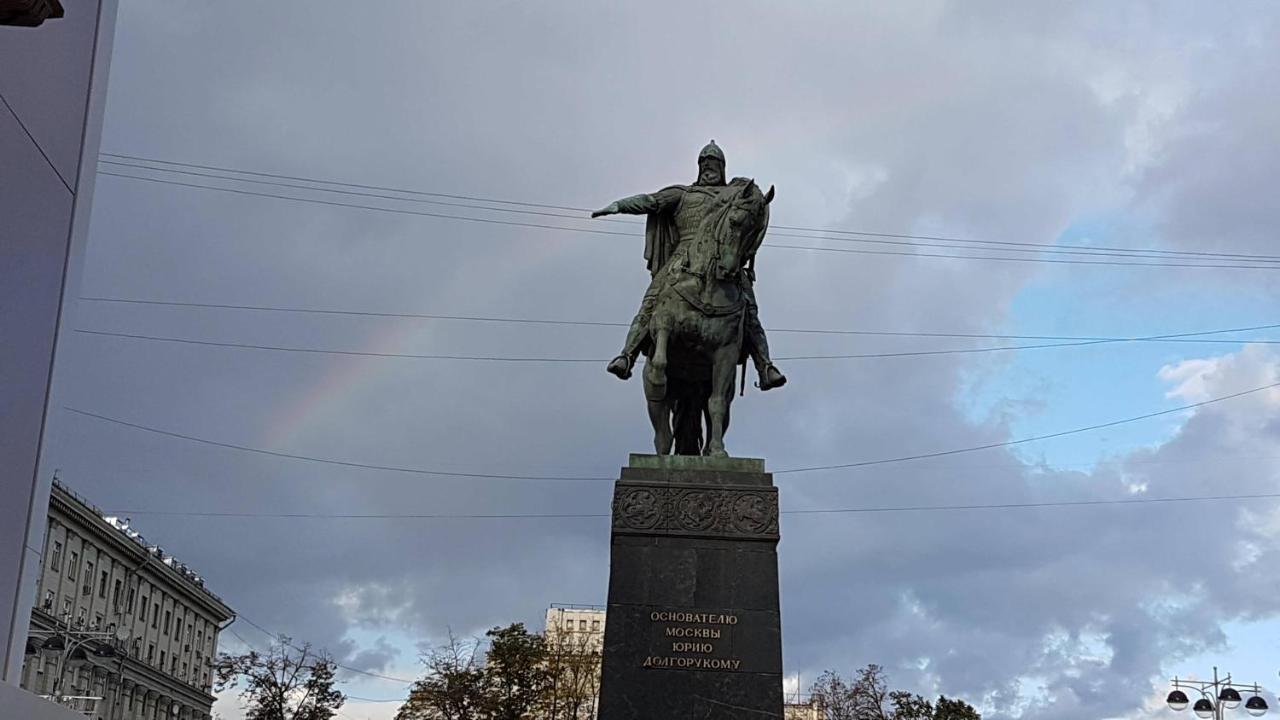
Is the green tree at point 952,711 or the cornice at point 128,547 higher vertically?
the cornice at point 128,547

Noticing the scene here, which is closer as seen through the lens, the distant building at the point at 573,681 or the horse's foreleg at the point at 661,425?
the horse's foreleg at the point at 661,425

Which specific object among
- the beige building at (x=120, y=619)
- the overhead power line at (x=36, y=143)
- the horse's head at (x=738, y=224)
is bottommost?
the overhead power line at (x=36, y=143)

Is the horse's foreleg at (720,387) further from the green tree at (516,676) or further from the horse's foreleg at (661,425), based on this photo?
the green tree at (516,676)

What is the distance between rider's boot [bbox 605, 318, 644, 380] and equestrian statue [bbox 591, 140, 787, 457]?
1 cm

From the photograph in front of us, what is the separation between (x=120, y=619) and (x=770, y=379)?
92.8 metres

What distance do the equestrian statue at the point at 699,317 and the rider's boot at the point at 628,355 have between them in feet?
0.05

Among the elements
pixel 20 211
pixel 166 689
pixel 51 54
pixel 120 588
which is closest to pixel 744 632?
pixel 20 211

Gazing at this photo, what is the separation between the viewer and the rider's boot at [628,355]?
64.8 ft

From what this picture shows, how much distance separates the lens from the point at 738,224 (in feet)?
64.8

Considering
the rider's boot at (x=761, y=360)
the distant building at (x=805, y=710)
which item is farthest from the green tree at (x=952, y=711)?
the rider's boot at (x=761, y=360)

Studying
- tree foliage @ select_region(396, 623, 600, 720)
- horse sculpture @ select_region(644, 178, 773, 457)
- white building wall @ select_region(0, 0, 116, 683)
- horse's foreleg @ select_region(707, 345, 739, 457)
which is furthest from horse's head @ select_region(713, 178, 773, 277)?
tree foliage @ select_region(396, 623, 600, 720)

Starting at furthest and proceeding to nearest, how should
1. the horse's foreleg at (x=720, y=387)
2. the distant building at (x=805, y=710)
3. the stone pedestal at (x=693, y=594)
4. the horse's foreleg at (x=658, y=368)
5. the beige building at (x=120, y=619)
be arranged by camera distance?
the beige building at (x=120, y=619), the distant building at (x=805, y=710), the horse's foreleg at (x=720, y=387), the horse's foreleg at (x=658, y=368), the stone pedestal at (x=693, y=594)

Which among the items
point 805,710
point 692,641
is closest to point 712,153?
point 692,641

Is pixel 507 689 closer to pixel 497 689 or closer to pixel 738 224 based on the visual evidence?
pixel 497 689
